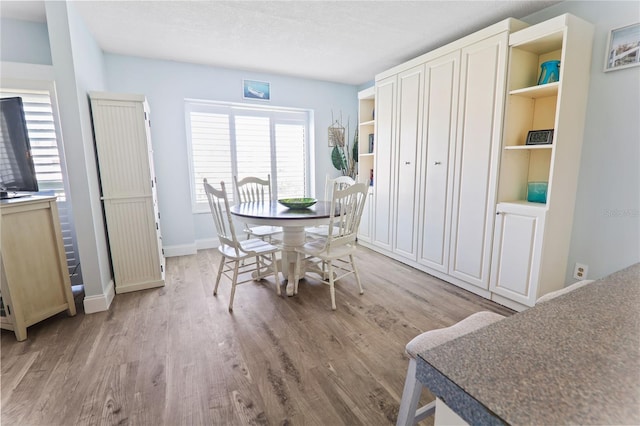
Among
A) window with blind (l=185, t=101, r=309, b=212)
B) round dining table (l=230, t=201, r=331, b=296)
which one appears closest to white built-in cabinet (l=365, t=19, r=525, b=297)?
round dining table (l=230, t=201, r=331, b=296)

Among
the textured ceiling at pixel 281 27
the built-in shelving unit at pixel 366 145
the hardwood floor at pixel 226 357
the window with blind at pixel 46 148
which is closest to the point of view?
the hardwood floor at pixel 226 357

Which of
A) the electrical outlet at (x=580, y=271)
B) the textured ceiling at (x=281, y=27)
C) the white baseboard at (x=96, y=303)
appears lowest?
the white baseboard at (x=96, y=303)

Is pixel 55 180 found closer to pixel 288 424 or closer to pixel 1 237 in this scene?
pixel 1 237

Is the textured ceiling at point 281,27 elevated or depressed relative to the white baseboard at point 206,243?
elevated

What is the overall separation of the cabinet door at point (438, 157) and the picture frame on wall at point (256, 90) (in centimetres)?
222

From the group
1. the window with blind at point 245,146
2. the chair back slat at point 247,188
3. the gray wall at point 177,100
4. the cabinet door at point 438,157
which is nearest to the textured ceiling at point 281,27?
the gray wall at point 177,100

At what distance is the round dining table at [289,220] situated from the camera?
2.34 metres

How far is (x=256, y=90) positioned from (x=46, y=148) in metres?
2.43

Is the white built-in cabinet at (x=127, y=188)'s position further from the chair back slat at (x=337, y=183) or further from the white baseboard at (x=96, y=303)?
the chair back slat at (x=337, y=183)

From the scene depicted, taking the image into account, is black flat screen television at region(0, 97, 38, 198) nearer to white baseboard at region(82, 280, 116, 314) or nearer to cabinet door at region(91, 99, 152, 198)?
cabinet door at region(91, 99, 152, 198)

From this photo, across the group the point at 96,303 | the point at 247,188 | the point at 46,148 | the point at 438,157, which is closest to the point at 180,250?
the point at 247,188

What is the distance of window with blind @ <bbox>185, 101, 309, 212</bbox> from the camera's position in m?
3.91

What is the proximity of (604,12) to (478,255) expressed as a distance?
201cm

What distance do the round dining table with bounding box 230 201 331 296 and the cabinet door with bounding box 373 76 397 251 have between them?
3.01 ft
